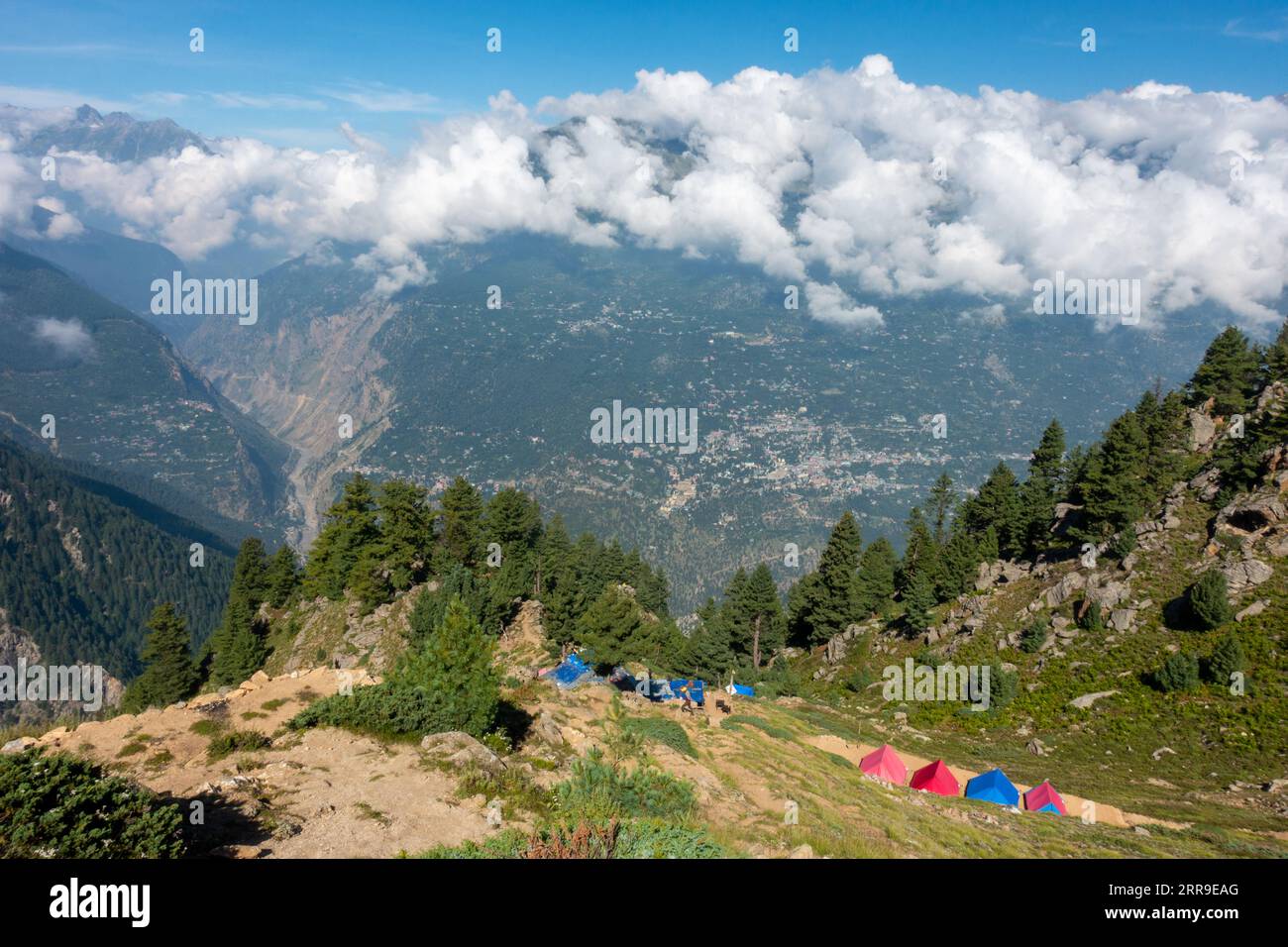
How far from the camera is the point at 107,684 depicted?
159875 mm

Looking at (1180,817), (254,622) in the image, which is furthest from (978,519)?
(254,622)

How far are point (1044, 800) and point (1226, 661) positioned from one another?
1964 cm

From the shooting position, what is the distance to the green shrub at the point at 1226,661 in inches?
1553

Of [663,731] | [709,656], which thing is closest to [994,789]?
[663,731]

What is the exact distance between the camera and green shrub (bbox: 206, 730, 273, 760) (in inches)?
725

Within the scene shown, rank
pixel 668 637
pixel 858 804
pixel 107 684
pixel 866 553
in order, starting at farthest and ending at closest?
pixel 107 684 → pixel 866 553 → pixel 668 637 → pixel 858 804

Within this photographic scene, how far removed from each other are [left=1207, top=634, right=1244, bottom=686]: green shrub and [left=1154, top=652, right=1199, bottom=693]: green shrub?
91 centimetres

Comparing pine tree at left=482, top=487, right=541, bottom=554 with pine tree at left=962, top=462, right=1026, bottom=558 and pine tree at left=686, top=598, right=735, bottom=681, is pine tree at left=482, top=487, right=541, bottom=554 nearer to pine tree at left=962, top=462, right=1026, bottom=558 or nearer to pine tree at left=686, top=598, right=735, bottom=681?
pine tree at left=686, top=598, right=735, bottom=681

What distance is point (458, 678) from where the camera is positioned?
2119 cm

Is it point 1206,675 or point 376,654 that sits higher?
point 1206,675

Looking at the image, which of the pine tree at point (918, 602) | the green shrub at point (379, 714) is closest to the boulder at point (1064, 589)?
the pine tree at point (918, 602)

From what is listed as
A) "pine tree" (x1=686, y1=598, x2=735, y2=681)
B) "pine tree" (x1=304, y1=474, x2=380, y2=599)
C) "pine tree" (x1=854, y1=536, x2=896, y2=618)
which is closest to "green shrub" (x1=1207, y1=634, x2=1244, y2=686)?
"pine tree" (x1=854, y1=536, x2=896, y2=618)
